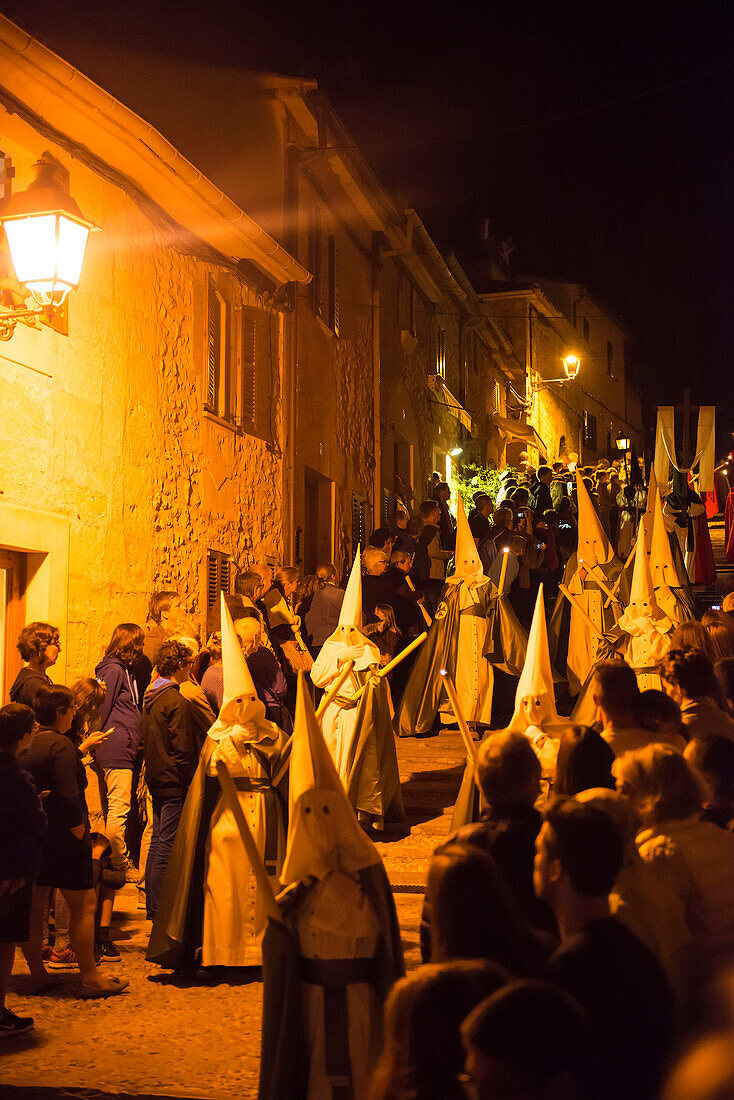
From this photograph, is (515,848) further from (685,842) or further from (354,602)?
(354,602)

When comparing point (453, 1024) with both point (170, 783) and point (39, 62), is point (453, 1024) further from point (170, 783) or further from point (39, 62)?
point (39, 62)

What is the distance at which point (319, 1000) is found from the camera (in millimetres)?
3920

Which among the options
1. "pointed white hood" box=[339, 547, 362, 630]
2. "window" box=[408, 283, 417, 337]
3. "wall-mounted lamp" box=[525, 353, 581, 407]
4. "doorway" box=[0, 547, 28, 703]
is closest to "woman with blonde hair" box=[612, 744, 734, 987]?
"pointed white hood" box=[339, 547, 362, 630]

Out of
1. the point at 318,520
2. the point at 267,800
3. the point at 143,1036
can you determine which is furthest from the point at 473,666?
the point at 143,1036

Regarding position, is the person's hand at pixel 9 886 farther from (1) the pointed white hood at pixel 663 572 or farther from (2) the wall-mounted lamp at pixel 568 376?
(2) the wall-mounted lamp at pixel 568 376

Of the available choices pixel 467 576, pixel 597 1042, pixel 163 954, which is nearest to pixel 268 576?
pixel 467 576

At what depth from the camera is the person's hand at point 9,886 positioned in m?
5.46

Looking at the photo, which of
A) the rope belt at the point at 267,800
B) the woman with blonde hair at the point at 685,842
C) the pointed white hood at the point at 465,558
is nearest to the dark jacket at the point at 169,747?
the rope belt at the point at 267,800

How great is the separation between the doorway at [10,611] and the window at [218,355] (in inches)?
163

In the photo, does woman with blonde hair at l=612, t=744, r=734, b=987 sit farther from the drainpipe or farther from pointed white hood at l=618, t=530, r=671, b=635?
the drainpipe

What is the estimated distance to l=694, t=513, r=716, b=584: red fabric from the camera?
61.3 ft

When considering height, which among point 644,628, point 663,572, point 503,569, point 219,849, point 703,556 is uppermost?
point 703,556

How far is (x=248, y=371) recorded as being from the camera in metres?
14.0

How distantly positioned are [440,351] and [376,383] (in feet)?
23.0
